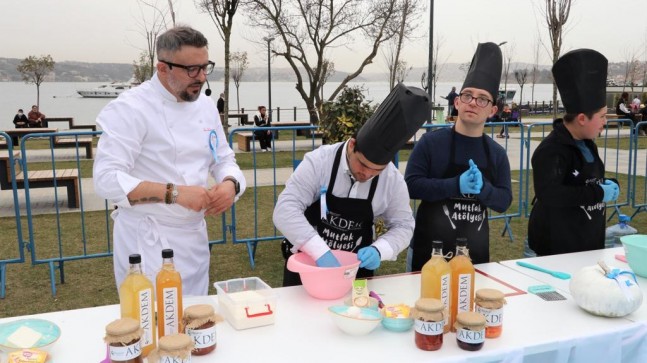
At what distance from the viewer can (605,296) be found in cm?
192

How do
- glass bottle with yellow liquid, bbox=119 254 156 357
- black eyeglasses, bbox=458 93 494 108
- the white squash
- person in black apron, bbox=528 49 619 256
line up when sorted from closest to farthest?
glass bottle with yellow liquid, bbox=119 254 156 357 → the white squash → black eyeglasses, bbox=458 93 494 108 → person in black apron, bbox=528 49 619 256

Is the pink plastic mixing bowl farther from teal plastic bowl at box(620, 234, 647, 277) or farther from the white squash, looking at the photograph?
teal plastic bowl at box(620, 234, 647, 277)

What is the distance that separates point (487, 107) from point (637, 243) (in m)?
0.93

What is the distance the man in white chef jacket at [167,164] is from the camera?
215cm

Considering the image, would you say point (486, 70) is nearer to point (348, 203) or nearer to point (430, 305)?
point (348, 203)

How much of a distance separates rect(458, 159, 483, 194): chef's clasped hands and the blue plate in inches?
69.7

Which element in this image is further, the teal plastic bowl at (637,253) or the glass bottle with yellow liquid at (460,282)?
the teal plastic bowl at (637,253)

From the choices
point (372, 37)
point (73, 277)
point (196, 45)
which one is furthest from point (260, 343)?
point (372, 37)

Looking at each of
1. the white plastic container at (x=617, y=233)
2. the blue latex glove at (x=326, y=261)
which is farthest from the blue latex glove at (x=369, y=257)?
the white plastic container at (x=617, y=233)

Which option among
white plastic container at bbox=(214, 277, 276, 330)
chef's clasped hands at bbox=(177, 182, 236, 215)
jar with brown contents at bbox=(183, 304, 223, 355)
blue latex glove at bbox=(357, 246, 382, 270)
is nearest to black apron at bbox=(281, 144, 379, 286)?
blue latex glove at bbox=(357, 246, 382, 270)

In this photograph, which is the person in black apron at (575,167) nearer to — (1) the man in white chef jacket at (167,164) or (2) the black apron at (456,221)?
(2) the black apron at (456,221)

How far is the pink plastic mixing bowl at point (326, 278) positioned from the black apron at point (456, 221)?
706 millimetres

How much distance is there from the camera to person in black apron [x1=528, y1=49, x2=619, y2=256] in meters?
2.79

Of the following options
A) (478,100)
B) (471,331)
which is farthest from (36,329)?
(478,100)
